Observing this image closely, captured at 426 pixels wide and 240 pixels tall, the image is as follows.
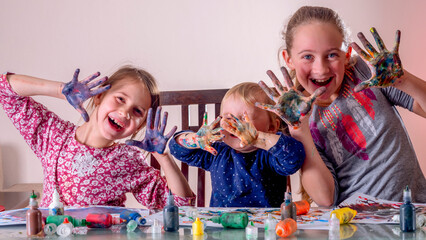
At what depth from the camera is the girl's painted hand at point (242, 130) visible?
4.95ft

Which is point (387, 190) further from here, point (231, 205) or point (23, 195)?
point (23, 195)

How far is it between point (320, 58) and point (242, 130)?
1.13ft

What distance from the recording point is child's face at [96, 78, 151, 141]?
1.74 meters

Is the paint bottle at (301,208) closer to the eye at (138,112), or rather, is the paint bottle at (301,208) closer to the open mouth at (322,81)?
the open mouth at (322,81)

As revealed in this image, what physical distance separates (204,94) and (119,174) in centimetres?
59

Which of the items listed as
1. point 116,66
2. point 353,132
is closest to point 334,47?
point 353,132

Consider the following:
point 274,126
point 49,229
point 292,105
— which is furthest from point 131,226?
point 274,126

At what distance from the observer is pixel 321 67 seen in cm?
161

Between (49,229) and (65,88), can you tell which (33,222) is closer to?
(49,229)

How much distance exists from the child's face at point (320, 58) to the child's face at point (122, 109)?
1.73 feet

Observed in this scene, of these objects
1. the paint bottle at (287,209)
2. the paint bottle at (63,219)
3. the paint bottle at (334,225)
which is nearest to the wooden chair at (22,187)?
the paint bottle at (63,219)

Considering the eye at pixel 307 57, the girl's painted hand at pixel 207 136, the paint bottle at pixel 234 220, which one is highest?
the eye at pixel 307 57

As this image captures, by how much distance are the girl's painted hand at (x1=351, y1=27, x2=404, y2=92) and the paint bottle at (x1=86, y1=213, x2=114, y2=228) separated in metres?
0.73

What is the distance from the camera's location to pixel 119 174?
71.8 inches
